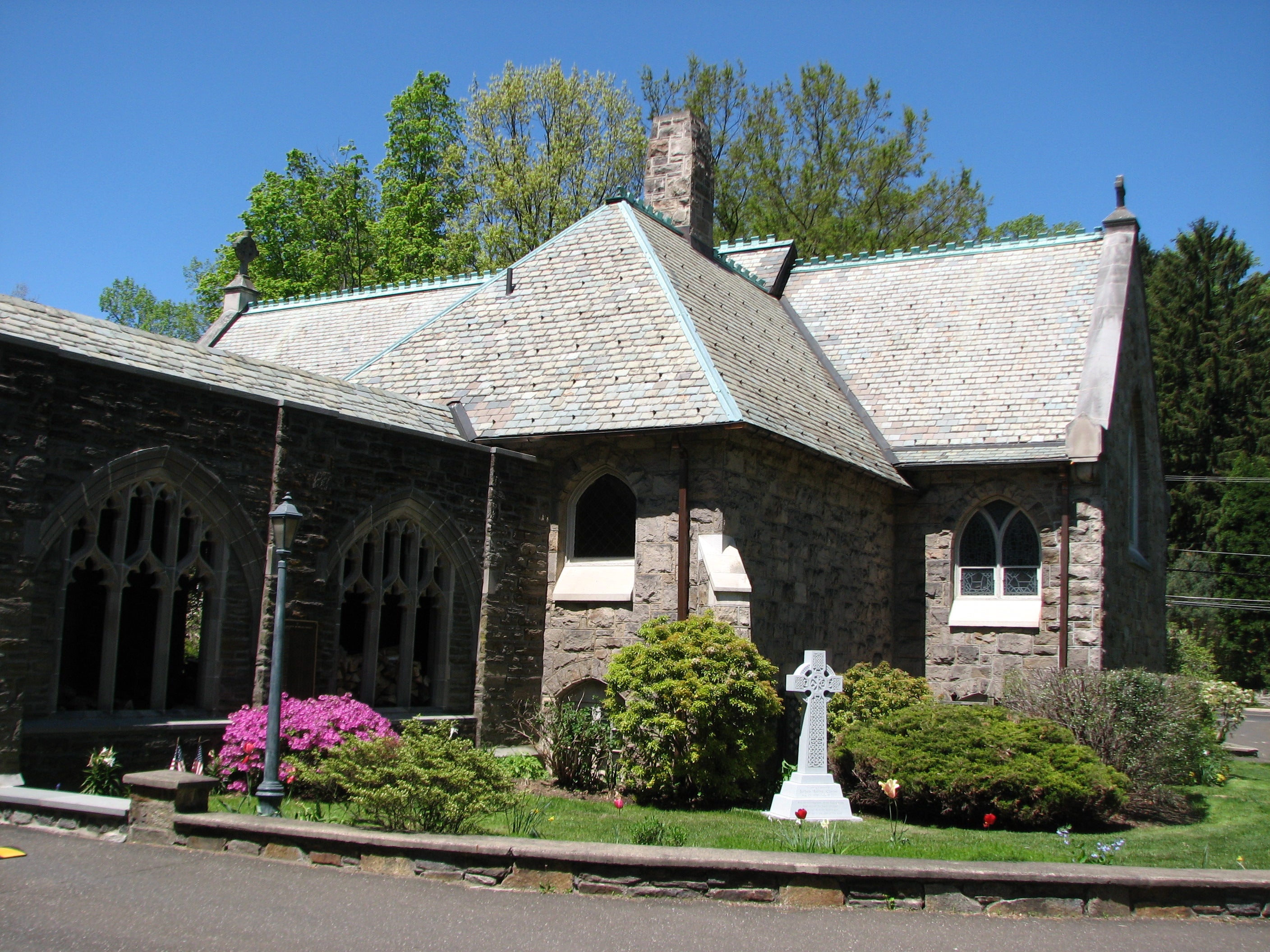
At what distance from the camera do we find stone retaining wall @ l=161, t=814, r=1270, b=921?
7293 mm

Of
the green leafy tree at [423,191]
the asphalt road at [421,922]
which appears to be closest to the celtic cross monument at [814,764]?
the asphalt road at [421,922]

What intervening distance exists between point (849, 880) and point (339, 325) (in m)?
19.5

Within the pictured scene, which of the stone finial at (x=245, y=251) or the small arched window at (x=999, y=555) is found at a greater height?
the stone finial at (x=245, y=251)

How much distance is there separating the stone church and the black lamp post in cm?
176

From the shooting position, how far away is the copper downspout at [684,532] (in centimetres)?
1374

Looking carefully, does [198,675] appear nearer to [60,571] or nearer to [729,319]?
[60,571]

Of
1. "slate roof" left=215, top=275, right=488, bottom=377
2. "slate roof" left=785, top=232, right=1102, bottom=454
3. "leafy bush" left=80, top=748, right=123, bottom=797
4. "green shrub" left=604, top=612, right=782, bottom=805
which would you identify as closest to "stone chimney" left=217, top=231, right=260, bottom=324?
"slate roof" left=215, top=275, right=488, bottom=377

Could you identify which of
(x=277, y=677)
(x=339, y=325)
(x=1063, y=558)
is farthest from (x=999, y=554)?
(x=339, y=325)

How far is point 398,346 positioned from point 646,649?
23.5 ft

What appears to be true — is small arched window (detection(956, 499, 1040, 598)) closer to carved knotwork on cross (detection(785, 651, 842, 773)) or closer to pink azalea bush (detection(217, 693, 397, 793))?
carved knotwork on cross (detection(785, 651, 842, 773))

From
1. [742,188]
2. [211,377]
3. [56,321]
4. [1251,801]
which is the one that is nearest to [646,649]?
[211,377]

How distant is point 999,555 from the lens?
18.1m

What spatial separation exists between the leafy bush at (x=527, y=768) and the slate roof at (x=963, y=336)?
8230 mm

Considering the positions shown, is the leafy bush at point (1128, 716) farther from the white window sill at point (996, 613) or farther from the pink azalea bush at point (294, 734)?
the pink azalea bush at point (294, 734)
